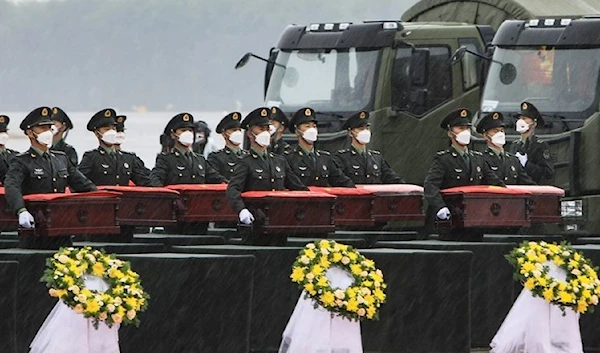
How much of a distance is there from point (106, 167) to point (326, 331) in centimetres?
581

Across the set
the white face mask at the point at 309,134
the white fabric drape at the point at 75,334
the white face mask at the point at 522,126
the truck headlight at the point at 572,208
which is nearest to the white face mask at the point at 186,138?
the white face mask at the point at 309,134

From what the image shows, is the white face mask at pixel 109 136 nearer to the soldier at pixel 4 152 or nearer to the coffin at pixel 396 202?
the soldier at pixel 4 152

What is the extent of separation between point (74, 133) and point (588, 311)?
60616 millimetres

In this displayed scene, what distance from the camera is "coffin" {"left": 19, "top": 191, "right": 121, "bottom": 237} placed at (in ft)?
55.8

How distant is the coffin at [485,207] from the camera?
1972 cm

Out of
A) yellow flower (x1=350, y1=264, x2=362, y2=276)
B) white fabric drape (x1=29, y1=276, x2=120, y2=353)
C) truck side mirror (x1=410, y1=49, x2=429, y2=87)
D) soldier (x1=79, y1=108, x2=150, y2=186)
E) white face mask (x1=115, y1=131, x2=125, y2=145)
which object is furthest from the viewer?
truck side mirror (x1=410, y1=49, x2=429, y2=87)

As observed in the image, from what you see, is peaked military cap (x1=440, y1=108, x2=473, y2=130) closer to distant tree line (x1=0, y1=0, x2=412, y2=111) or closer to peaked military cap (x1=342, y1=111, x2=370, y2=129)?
peaked military cap (x1=342, y1=111, x2=370, y2=129)

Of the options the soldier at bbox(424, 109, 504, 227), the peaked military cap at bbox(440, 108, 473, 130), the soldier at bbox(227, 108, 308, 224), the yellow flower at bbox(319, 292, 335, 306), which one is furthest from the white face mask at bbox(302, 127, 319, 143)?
the yellow flower at bbox(319, 292, 335, 306)

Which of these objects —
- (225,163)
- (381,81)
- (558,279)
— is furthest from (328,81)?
(558,279)

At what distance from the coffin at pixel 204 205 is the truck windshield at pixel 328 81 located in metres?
5.58

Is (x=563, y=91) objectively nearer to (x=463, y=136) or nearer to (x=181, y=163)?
(x=463, y=136)

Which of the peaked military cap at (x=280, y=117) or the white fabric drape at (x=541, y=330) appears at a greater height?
the peaked military cap at (x=280, y=117)

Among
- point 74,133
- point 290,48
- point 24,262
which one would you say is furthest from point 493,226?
point 74,133

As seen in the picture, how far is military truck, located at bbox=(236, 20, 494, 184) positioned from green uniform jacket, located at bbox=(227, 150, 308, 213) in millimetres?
7458
